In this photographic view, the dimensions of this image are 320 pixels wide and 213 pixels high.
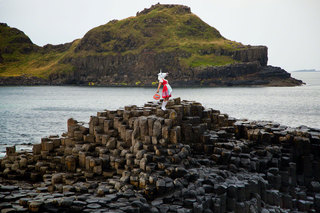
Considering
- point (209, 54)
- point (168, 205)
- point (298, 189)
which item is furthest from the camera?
point (209, 54)

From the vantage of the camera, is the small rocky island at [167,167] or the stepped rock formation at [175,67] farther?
the stepped rock formation at [175,67]

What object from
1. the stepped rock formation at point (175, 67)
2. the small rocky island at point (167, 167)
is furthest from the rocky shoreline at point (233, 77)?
the small rocky island at point (167, 167)

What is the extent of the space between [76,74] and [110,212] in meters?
197

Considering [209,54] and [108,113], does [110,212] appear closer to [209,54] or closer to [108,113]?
[108,113]

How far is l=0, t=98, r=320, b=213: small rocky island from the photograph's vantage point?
13703 mm

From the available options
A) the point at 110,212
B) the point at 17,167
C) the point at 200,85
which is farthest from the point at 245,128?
the point at 200,85

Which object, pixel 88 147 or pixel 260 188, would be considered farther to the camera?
pixel 88 147

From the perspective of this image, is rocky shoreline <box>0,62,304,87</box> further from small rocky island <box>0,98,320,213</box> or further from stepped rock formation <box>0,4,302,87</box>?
small rocky island <box>0,98,320,213</box>

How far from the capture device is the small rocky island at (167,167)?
13703 millimetres

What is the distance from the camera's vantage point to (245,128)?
22281mm

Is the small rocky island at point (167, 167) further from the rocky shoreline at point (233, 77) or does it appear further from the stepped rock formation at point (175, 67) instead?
the stepped rock formation at point (175, 67)

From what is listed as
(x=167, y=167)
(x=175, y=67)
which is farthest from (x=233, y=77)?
(x=167, y=167)

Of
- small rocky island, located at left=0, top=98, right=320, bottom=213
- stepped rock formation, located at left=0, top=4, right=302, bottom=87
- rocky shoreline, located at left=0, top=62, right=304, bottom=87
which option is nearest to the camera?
small rocky island, located at left=0, top=98, right=320, bottom=213

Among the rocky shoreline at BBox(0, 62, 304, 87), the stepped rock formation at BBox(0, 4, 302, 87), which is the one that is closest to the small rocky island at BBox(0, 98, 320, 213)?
the rocky shoreline at BBox(0, 62, 304, 87)
